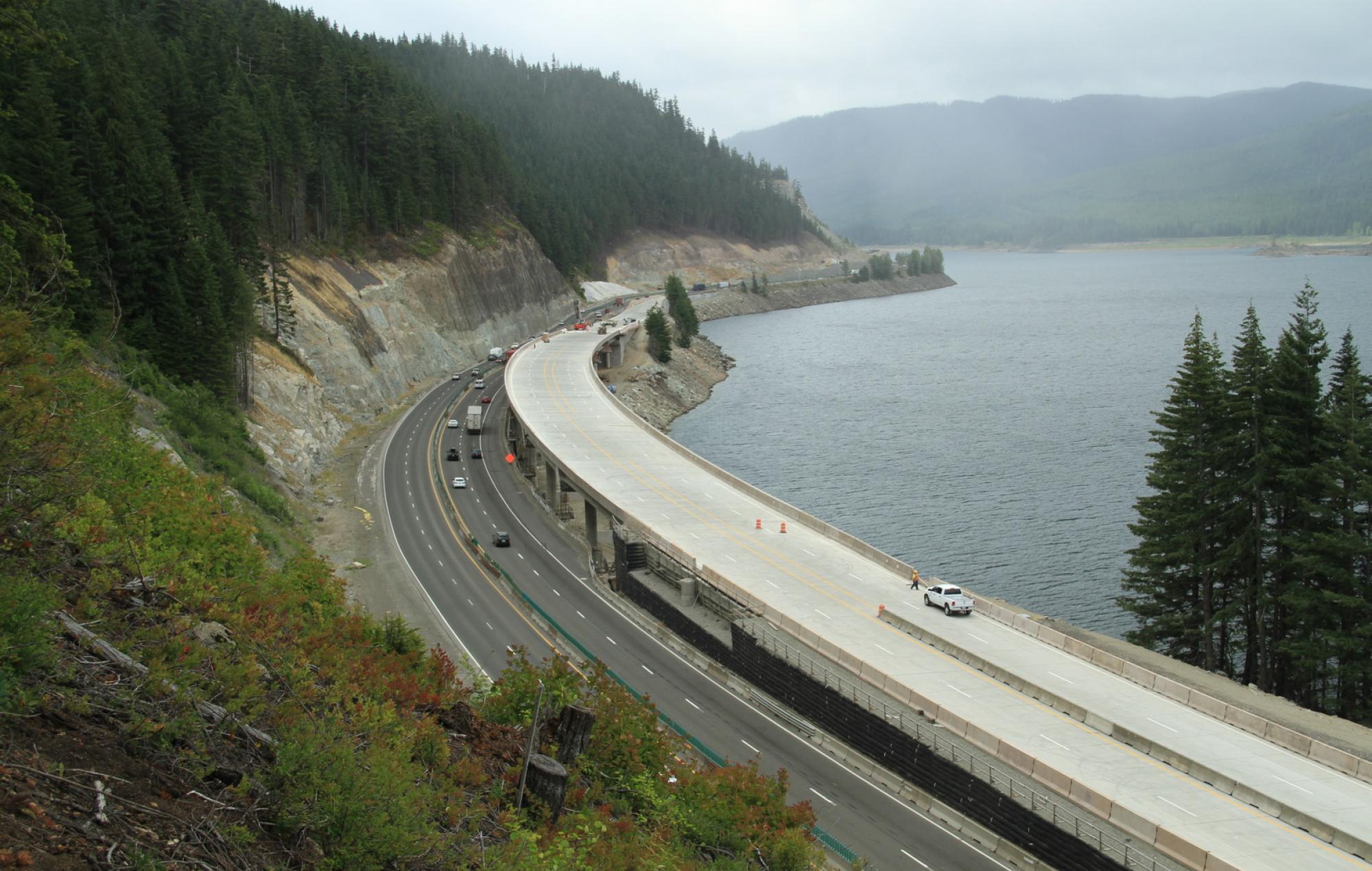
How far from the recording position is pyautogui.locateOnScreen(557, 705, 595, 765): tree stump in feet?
66.5

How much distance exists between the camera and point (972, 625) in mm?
37281

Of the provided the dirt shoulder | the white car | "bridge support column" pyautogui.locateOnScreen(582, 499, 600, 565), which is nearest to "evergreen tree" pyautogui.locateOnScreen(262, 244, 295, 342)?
the dirt shoulder

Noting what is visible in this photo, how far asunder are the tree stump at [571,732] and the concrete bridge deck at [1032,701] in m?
13.3

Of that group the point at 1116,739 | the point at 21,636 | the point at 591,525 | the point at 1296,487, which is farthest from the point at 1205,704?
the point at 591,525

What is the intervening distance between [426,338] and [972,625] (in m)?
80.5

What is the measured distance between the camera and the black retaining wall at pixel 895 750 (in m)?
24.9

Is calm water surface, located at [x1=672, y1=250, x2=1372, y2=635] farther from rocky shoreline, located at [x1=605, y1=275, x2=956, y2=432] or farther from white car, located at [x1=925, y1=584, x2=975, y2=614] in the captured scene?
white car, located at [x1=925, y1=584, x2=975, y2=614]

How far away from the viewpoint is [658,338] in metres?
127

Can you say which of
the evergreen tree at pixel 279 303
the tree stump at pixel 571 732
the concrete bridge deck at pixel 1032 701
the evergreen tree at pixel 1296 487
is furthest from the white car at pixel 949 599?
the evergreen tree at pixel 279 303

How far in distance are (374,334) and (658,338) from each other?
43451 millimetres

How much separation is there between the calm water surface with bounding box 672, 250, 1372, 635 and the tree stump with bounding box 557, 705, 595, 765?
1496 inches

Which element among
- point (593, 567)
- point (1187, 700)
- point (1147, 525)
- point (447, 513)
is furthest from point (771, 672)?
point (447, 513)

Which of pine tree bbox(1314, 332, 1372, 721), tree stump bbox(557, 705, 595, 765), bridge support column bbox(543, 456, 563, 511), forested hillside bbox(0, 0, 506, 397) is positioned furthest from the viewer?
bridge support column bbox(543, 456, 563, 511)

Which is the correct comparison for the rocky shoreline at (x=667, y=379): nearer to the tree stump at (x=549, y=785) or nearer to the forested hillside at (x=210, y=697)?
the forested hillside at (x=210, y=697)
